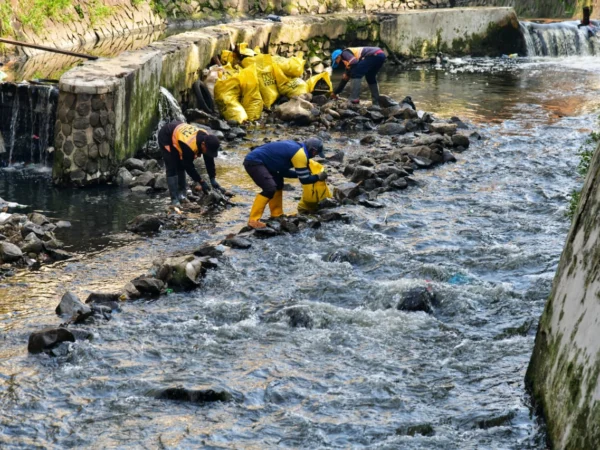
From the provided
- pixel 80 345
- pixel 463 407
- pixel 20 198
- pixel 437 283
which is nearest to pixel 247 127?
pixel 20 198

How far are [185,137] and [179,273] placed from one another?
275cm

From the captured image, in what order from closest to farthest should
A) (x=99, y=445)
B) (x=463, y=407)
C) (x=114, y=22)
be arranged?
(x=99, y=445) → (x=463, y=407) → (x=114, y=22)

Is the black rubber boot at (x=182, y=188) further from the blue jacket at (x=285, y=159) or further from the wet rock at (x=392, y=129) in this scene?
the wet rock at (x=392, y=129)

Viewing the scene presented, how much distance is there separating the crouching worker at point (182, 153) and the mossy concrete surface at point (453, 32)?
13.7 meters

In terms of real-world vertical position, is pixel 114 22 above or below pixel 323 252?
above

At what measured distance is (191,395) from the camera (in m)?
6.57

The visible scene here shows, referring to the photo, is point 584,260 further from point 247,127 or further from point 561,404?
point 247,127

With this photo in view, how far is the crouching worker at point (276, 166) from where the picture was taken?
1047cm

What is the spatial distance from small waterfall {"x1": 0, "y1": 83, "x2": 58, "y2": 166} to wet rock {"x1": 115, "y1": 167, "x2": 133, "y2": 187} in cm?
136

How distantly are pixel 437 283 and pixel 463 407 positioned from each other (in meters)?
2.35

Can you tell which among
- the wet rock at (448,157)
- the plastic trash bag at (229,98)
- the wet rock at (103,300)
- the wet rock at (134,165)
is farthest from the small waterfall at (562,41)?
the wet rock at (103,300)

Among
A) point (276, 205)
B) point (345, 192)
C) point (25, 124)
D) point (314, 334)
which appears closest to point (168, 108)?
point (25, 124)

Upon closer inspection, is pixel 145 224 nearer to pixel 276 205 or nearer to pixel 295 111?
pixel 276 205

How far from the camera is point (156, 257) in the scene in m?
9.54
